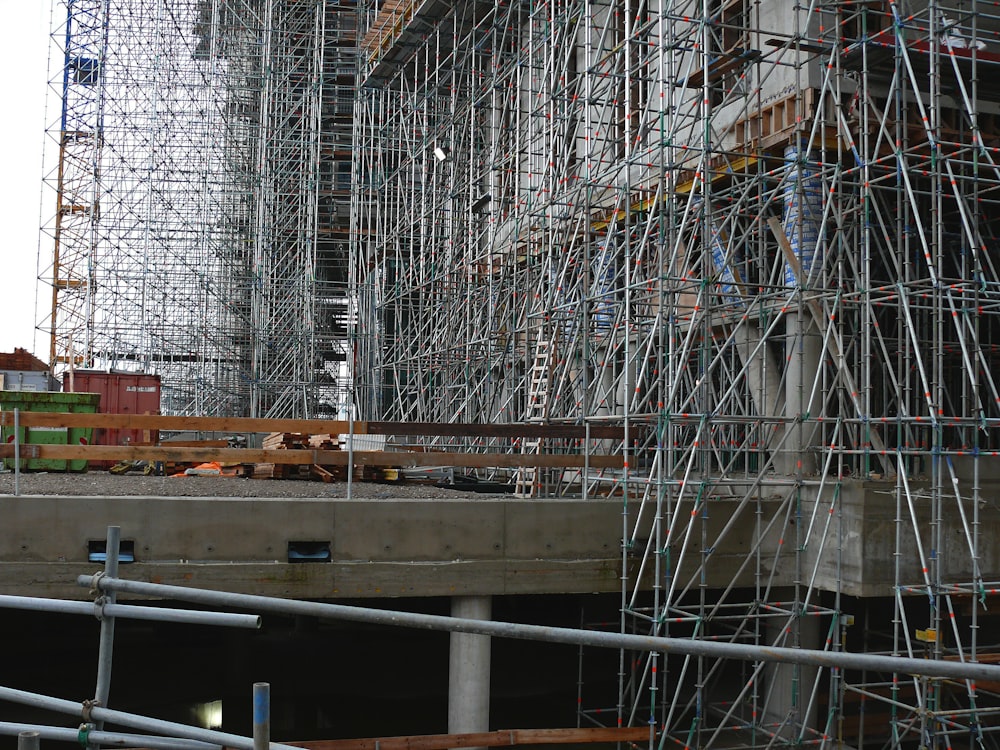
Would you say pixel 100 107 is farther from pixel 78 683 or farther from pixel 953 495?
pixel 953 495

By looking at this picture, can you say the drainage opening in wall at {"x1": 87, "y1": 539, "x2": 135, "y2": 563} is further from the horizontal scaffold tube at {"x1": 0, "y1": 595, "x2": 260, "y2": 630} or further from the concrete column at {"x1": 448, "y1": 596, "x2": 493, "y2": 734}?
the horizontal scaffold tube at {"x1": 0, "y1": 595, "x2": 260, "y2": 630}

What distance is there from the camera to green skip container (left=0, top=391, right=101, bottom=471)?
18469 millimetres

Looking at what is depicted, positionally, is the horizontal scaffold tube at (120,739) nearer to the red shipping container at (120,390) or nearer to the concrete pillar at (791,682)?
the concrete pillar at (791,682)

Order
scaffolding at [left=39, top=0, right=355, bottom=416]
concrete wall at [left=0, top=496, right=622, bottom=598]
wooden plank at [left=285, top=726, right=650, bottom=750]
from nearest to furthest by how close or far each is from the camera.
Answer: wooden plank at [left=285, top=726, right=650, bottom=750]
concrete wall at [left=0, top=496, right=622, bottom=598]
scaffolding at [left=39, top=0, right=355, bottom=416]

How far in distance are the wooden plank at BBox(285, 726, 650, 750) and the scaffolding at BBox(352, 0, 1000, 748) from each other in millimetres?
308

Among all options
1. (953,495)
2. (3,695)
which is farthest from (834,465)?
(3,695)

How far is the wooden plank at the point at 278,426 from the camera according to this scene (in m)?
13.2

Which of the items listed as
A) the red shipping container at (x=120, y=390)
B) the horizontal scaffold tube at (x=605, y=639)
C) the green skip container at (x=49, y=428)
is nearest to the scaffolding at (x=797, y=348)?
the green skip container at (x=49, y=428)

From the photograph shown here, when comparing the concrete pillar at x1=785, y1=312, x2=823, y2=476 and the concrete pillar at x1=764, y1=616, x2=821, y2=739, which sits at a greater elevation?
the concrete pillar at x1=785, y1=312, x2=823, y2=476

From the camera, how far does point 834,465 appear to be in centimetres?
1570

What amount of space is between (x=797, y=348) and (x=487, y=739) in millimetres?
6291

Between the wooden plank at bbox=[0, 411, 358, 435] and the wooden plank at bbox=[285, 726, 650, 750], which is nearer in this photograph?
the wooden plank at bbox=[285, 726, 650, 750]

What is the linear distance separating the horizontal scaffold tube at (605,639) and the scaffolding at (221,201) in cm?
3011

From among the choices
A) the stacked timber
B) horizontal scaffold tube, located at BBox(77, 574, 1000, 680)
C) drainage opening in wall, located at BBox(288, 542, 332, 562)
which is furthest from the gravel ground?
horizontal scaffold tube, located at BBox(77, 574, 1000, 680)
